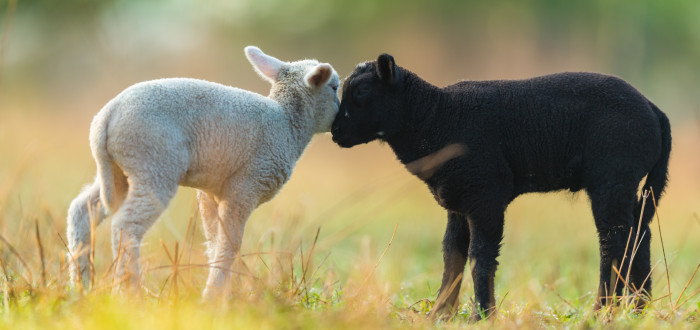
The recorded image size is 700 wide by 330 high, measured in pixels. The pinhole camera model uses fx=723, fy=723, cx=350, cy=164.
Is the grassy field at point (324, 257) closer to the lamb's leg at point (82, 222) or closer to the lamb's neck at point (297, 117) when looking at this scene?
the lamb's leg at point (82, 222)

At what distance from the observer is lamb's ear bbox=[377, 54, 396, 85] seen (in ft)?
15.0

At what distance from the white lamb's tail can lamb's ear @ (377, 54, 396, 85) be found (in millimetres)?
1682

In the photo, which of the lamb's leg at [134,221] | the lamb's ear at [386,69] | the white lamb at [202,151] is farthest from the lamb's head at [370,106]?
the lamb's leg at [134,221]

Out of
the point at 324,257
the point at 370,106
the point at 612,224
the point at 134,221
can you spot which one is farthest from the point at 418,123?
the point at 324,257

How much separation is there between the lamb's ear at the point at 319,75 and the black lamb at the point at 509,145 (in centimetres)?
17

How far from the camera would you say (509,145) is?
4605 millimetres

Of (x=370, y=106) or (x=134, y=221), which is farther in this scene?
(x=370, y=106)

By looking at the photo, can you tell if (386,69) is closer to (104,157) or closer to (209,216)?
(209,216)

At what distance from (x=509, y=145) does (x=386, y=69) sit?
3.02 feet

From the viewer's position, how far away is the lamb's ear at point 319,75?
176 inches

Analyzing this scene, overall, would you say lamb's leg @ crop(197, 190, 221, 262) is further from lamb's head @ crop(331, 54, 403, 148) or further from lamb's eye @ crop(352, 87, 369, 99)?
lamb's eye @ crop(352, 87, 369, 99)

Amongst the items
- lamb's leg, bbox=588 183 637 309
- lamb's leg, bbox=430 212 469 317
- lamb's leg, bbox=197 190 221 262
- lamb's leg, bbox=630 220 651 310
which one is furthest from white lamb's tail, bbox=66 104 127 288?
lamb's leg, bbox=630 220 651 310

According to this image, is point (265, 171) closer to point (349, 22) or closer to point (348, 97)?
point (348, 97)

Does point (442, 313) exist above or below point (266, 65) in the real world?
below
